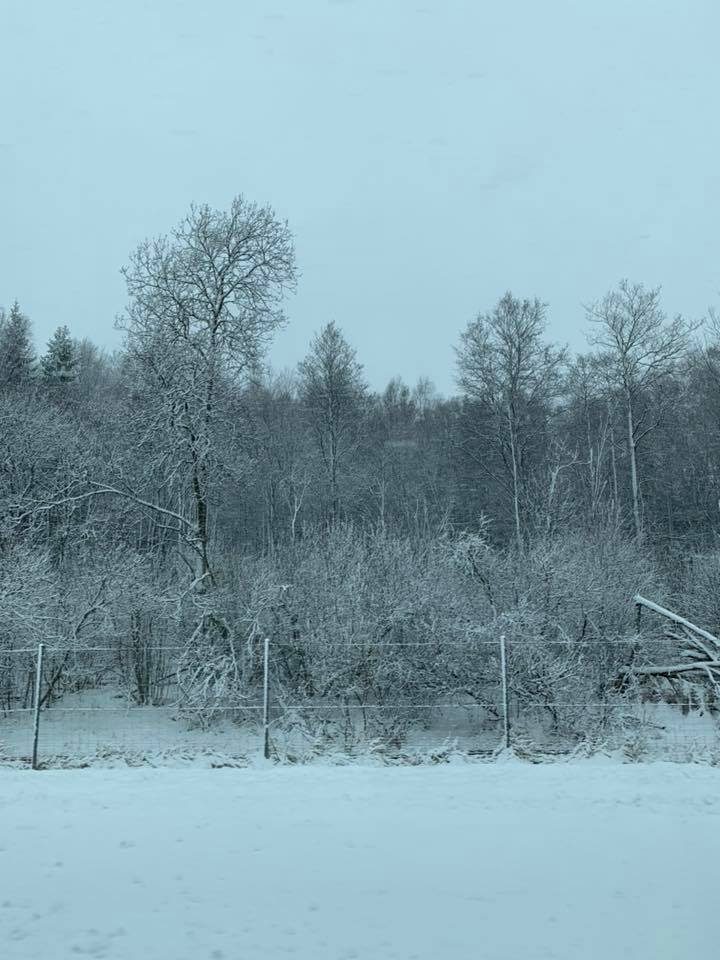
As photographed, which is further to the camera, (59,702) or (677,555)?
(677,555)

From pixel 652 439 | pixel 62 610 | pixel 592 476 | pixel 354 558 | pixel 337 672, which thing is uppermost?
pixel 652 439

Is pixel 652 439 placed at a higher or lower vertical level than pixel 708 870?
higher

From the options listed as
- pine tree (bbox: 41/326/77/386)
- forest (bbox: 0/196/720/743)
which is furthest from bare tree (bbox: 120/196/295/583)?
pine tree (bbox: 41/326/77/386)

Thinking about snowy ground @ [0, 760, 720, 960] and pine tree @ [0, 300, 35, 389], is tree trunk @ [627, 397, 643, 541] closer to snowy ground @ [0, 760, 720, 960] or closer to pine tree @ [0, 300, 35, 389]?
snowy ground @ [0, 760, 720, 960]

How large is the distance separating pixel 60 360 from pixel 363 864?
34516 millimetres

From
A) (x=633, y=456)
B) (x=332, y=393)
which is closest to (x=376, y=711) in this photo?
(x=633, y=456)

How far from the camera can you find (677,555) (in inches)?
773

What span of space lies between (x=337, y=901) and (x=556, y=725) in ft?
22.4

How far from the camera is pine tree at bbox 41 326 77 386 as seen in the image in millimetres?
35406

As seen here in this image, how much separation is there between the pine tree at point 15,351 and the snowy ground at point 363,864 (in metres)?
23.1

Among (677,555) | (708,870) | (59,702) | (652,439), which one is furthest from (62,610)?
(652,439)

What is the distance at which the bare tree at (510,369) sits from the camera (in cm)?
2531

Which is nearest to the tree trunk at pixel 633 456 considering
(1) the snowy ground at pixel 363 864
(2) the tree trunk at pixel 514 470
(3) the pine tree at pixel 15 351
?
(2) the tree trunk at pixel 514 470

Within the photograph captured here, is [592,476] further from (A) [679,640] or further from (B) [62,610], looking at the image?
(B) [62,610]
